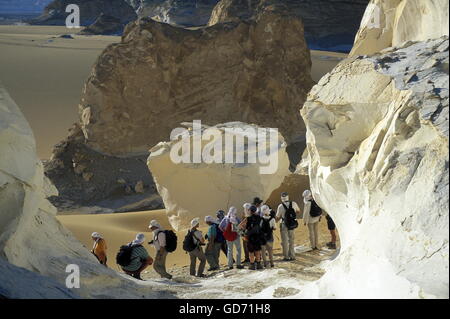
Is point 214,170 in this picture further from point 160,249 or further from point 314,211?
point 160,249

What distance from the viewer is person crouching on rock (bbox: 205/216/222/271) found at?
9352mm

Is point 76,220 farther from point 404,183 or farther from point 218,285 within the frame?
point 404,183

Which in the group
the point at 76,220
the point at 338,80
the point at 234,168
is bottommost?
the point at 76,220

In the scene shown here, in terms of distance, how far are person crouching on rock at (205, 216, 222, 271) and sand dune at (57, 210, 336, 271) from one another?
76 cm

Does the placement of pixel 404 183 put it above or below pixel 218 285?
above

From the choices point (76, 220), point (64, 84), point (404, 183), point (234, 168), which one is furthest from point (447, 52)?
point (64, 84)

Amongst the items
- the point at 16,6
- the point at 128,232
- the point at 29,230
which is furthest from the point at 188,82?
the point at 16,6

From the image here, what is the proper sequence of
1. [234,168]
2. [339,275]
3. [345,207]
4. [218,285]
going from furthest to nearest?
[234,168] → [218,285] → [345,207] → [339,275]

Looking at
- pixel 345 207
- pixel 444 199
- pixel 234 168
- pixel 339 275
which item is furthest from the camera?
pixel 234 168

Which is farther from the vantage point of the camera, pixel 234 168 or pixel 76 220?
pixel 76 220

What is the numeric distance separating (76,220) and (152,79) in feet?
27.4

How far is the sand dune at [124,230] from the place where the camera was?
427 inches

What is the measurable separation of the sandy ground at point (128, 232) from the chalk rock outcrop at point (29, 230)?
7.03 feet

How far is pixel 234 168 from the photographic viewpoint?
41.9ft
